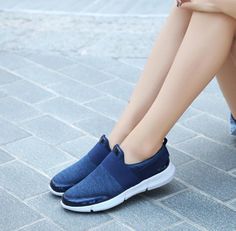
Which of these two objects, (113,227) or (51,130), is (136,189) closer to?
(113,227)

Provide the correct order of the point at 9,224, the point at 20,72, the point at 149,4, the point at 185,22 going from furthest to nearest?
1. the point at 149,4
2. the point at 20,72
3. the point at 185,22
4. the point at 9,224

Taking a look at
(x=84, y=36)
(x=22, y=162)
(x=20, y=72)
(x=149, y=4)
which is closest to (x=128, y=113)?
(x=22, y=162)

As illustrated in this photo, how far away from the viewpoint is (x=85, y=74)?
11.1 feet

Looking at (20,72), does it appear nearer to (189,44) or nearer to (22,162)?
(22,162)

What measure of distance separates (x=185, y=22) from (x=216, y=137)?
0.61m

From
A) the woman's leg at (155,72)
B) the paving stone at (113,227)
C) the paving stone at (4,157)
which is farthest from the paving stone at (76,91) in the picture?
the paving stone at (113,227)

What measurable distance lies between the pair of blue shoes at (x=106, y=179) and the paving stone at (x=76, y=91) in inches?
33.8

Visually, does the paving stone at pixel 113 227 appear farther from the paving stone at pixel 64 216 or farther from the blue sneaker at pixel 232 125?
the blue sneaker at pixel 232 125

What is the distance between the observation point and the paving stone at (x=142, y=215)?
6.81 ft

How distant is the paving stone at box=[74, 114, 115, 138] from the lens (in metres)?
2.74

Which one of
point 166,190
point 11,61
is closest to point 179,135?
point 166,190

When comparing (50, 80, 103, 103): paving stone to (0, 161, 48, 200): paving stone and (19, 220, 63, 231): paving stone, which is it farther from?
(19, 220, 63, 231): paving stone

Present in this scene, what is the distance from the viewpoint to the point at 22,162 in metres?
2.48

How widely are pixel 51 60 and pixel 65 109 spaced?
2.15 feet
